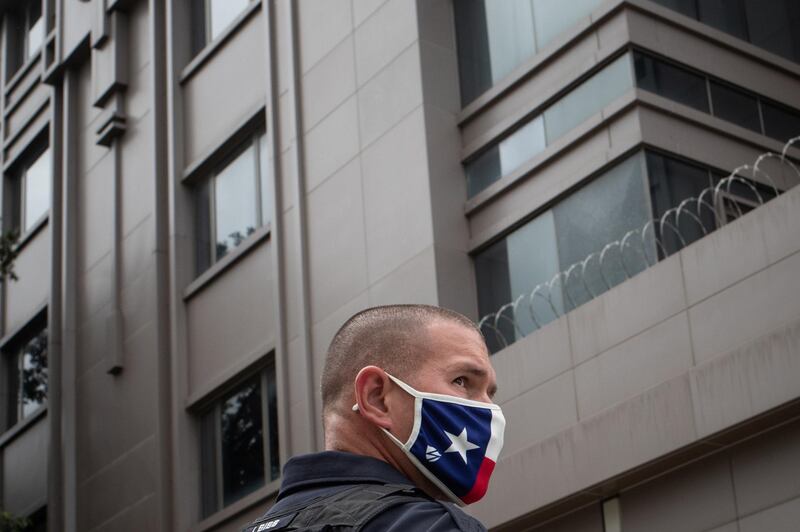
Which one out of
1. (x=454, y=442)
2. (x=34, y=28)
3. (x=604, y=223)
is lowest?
(x=454, y=442)

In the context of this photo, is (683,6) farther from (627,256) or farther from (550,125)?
(627,256)

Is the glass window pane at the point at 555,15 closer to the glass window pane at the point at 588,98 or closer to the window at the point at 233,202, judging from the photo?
the glass window pane at the point at 588,98

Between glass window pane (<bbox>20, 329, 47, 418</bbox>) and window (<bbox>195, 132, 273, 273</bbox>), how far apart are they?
19.5 ft

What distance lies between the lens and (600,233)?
16672 millimetres

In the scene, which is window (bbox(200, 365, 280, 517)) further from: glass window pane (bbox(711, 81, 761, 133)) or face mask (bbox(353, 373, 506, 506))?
face mask (bbox(353, 373, 506, 506))

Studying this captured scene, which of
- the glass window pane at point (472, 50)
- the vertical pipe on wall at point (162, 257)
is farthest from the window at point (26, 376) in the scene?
the glass window pane at point (472, 50)

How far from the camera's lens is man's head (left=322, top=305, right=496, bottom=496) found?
3.36 metres

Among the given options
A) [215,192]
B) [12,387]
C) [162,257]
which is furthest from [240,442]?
[12,387]

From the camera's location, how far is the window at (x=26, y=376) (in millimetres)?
28734

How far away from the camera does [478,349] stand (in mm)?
3498

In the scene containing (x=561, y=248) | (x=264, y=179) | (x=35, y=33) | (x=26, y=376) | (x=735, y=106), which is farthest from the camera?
(x=35, y=33)

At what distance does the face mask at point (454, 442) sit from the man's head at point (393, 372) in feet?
0.06

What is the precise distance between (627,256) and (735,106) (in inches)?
127

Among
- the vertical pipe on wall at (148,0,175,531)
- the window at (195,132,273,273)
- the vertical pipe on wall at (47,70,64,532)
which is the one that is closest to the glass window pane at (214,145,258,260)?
the window at (195,132,273,273)
